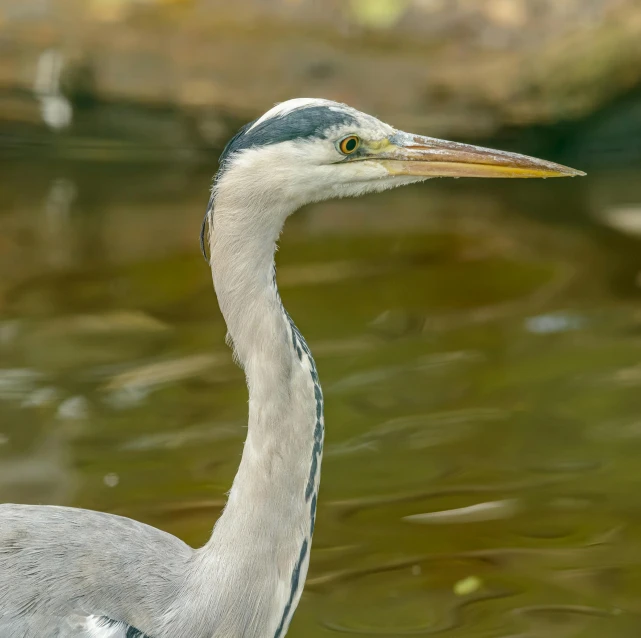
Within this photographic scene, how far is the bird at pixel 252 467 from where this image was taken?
2561mm

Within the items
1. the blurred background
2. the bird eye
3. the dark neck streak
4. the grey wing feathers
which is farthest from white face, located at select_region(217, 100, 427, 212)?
the blurred background

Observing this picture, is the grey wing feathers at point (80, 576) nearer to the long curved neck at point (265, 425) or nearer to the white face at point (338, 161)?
the long curved neck at point (265, 425)

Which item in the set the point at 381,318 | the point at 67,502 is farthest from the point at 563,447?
the point at 67,502

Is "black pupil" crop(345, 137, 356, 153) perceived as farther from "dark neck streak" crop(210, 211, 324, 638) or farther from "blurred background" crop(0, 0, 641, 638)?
"blurred background" crop(0, 0, 641, 638)

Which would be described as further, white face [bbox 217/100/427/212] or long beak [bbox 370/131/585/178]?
long beak [bbox 370/131/585/178]

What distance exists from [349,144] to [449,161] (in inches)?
10.3

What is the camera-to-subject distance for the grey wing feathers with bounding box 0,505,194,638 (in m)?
2.56

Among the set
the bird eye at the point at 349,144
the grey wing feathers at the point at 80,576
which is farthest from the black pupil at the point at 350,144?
the grey wing feathers at the point at 80,576

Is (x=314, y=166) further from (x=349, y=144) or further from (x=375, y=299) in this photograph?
(x=375, y=299)

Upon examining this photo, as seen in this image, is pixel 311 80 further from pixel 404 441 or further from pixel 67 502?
pixel 67 502

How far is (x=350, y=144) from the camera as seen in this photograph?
266cm

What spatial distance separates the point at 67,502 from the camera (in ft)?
13.2

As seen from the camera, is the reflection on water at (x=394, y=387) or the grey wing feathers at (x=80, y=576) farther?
the reflection on water at (x=394, y=387)

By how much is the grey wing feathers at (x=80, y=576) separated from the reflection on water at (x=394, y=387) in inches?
33.5
